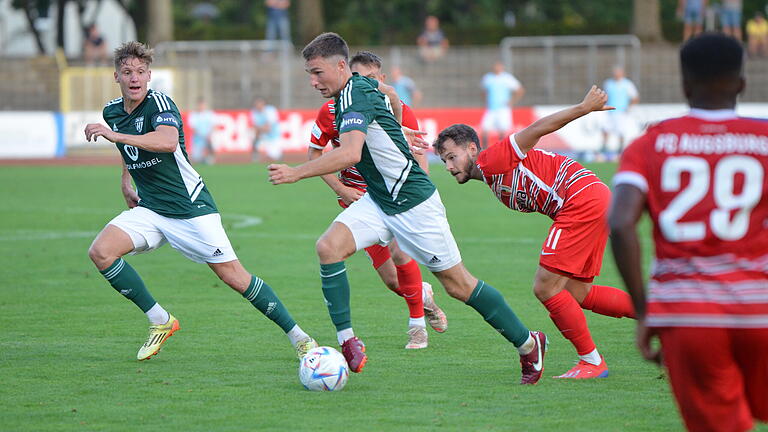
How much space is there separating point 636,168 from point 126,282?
456 cm

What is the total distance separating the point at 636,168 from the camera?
12.4 ft

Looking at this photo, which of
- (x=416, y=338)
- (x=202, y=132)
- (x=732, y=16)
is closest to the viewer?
(x=416, y=338)

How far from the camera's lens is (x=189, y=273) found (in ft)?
39.4

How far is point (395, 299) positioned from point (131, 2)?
4342 cm

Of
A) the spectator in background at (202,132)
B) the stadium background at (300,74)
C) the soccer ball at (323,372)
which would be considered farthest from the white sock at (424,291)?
the spectator in background at (202,132)

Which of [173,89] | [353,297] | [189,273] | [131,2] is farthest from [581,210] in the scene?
[131,2]

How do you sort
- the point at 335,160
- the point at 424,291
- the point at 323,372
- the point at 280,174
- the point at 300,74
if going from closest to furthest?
the point at 280,174, the point at 335,160, the point at 323,372, the point at 424,291, the point at 300,74

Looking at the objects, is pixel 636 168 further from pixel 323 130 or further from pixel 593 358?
pixel 323 130

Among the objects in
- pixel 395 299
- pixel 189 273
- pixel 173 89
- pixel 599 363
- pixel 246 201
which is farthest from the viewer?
pixel 173 89

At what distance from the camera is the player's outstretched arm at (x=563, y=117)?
20.0 feet

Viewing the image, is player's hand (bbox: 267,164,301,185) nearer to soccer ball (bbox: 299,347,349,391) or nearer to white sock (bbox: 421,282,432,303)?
soccer ball (bbox: 299,347,349,391)

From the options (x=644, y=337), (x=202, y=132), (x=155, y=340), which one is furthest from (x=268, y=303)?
(x=202, y=132)

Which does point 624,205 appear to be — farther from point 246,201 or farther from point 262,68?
point 262,68

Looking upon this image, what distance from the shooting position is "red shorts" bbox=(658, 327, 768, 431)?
3.69 meters
